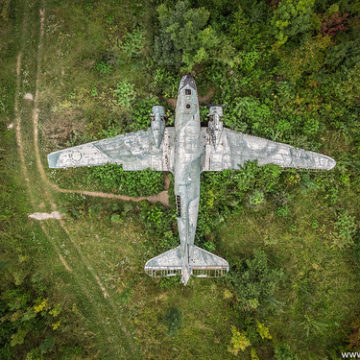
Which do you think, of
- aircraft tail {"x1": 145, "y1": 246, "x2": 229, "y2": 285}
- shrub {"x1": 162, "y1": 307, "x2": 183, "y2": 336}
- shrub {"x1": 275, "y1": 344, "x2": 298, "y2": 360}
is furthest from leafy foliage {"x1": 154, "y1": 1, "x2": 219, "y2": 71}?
shrub {"x1": 275, "y1": 344, "x2": 298, "y2": 360}

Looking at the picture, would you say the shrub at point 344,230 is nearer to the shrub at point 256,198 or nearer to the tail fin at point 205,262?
the shrub at point 256,198

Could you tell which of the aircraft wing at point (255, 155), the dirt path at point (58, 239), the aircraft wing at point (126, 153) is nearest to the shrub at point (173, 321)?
the dirt path at point (58, 239)

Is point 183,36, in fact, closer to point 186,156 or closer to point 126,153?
point 186,156

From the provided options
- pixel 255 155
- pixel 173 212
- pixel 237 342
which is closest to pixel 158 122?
pixel 173 212

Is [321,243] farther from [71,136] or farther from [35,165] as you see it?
[35,165]

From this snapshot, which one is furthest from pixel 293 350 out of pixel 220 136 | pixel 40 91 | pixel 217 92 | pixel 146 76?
pixel 40 91

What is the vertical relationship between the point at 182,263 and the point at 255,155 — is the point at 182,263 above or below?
below
